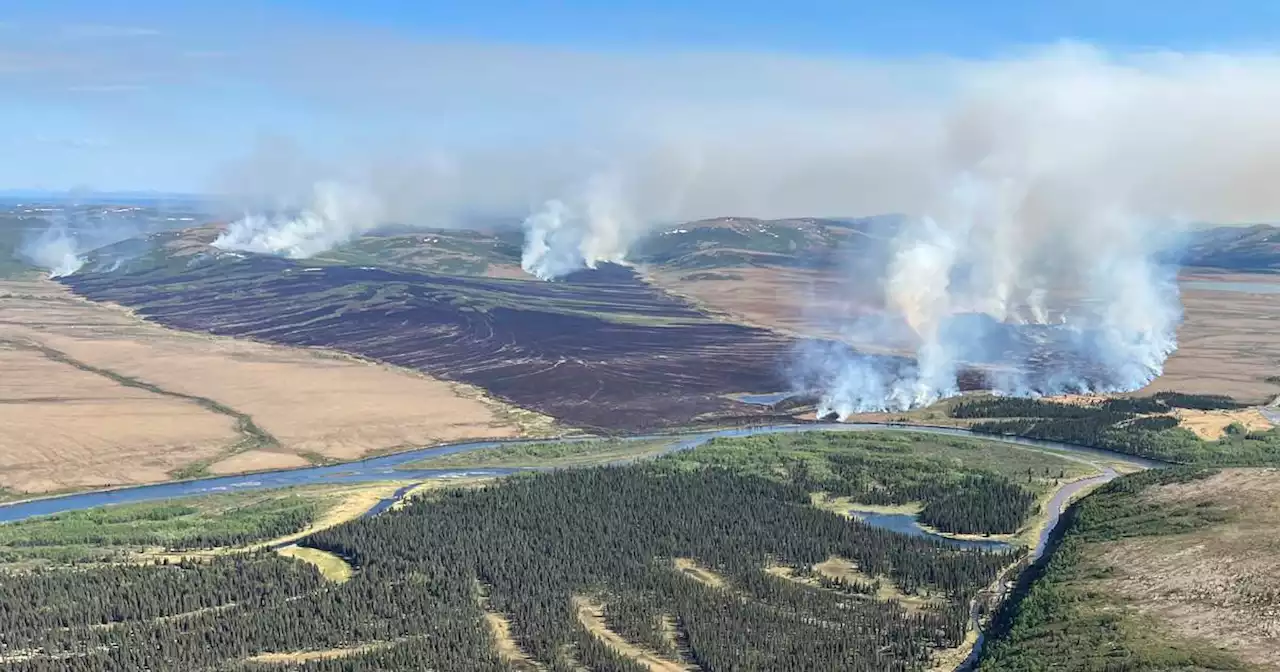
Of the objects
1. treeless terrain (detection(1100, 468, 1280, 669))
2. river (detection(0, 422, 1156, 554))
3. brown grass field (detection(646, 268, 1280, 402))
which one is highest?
brown grass field (detection(646, 268, 1280, 402))

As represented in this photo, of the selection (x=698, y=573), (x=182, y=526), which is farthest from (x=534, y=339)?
(x=698, y=573)

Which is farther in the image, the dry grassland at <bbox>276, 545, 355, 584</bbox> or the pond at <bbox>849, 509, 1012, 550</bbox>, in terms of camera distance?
the pond at <bbox>849, 509, 1012, 550</bbox>

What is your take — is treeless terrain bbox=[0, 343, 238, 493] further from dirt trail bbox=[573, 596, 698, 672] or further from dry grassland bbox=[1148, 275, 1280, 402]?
dry grassland bbox=[1148, 275, 1280, 402]

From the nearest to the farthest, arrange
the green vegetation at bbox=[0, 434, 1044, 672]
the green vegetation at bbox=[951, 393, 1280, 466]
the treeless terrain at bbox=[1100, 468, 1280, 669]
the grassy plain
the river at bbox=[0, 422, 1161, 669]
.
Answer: the treeless terrain at bbox=[1100, 468, 1280, 669] → the green vegetation at bbox=[0, 434, 1044, 672] → the grassy plain → the river at bbox=[0, 422, 1161, 669] → the green vegetation at bbox=[951, 393, 1280, 466]

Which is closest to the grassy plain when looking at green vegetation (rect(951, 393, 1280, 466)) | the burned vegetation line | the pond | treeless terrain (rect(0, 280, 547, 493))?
treeless terrain (rect(0, 280, 547, 493))

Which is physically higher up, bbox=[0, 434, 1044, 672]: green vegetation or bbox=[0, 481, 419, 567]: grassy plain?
bbox=[0, 434, 1044, 672]: green vegetation

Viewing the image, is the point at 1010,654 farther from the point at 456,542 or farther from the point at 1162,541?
the point at 456,542

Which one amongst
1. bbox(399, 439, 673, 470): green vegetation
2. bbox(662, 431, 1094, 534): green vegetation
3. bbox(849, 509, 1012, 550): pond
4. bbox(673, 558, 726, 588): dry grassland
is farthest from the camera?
bbox(399, 439, 673, 470): green vegetation
